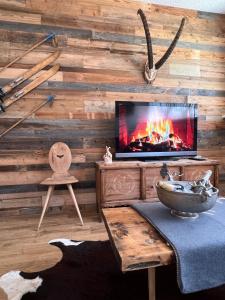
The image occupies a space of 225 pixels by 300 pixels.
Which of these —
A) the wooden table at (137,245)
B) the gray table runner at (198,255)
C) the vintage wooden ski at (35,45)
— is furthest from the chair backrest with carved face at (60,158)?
the gray table runner at (198,255)

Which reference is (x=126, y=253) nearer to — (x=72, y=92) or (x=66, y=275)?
(x=66, y=275)

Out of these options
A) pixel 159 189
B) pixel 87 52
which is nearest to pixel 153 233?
pixel 159 189

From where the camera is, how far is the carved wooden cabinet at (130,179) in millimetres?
2512

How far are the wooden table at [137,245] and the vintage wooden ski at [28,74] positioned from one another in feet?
6.22

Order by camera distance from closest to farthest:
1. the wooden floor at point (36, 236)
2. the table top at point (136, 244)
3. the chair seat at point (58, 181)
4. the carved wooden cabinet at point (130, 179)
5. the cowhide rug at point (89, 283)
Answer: the table top at point (136, 244) → the cowhide rug at point (89, 283) → the wooden floor at point (36, 236) → the chair seat at point (58, 181) → the carved wooden cabinet at point (130, 179)

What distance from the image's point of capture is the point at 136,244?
1.09 meters

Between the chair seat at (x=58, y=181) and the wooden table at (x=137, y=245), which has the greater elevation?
the chair seat at (x=58, y=181)

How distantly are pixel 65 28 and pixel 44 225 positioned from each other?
225 cm

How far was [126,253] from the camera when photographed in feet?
3.34

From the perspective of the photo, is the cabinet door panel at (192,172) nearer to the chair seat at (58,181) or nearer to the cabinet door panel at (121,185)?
the cabinet door panel at (121,185)

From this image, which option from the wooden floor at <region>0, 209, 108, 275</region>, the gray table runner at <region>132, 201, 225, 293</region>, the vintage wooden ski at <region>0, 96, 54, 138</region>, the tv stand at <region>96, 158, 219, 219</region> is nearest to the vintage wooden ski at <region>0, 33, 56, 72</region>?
the vintage wooden ski at <region>0, 96, 54, 138</region>

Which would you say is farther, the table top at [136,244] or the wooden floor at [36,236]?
the wooden floor at [36,236]

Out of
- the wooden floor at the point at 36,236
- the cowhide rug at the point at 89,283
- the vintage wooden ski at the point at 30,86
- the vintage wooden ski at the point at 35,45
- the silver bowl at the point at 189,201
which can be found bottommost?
the wooden floor at the point at 36,236

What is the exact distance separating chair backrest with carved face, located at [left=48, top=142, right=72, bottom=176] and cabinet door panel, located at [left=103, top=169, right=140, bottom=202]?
46 centimetres
